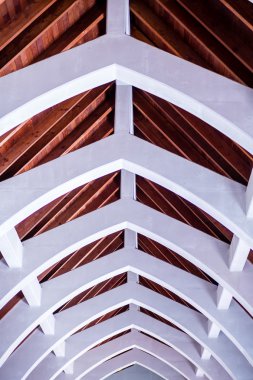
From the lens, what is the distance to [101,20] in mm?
8211

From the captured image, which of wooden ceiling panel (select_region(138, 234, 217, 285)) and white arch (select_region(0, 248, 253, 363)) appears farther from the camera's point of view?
wooden ceiling panel (select_region(138, 234, 217, 285))

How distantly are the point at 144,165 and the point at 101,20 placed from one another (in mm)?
2235

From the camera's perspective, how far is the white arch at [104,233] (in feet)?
36.5

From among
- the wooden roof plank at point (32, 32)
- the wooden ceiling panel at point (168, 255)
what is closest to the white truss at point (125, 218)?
the wooden roof plank at point (32, 32)

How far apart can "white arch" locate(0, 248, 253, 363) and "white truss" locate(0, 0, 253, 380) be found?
22 mm

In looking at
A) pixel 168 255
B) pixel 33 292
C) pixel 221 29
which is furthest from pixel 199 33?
pixel 168 255

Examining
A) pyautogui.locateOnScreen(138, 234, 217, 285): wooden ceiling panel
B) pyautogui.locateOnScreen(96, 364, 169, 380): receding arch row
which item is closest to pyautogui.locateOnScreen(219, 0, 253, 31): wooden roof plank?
pyautogui.locateOnScreen(138, 234, 217, 285): wooden ceiling panel

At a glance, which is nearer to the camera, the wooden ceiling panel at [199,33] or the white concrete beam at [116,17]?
the wooden ceiling panel at [199,33]

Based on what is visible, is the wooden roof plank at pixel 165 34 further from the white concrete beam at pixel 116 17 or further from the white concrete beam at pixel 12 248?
the white concrete beam at pixel 12 248

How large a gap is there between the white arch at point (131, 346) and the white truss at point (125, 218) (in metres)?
2.56

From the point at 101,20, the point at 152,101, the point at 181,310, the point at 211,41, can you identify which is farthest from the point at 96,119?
the point at 181,310

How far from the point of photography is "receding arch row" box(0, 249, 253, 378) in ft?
43.4

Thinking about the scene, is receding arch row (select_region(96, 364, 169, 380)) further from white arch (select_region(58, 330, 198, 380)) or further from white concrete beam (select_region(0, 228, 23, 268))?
white concrete beam (select_region(0, 228, 23, 268))

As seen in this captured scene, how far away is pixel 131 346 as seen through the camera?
21469 millimetres
